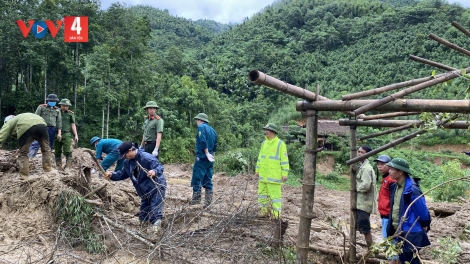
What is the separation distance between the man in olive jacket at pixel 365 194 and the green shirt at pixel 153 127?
128 inches

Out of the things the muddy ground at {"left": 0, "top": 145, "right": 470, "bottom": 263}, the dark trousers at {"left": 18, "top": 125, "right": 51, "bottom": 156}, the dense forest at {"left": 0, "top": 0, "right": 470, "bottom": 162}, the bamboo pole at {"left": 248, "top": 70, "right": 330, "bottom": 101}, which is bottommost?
the muddy ground at {"left": 0, "top": 145, "right": 470, "bottom": 263}

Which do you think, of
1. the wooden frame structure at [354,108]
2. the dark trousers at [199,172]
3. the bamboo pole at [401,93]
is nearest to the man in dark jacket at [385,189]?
the wooden frame structure at [354,108]

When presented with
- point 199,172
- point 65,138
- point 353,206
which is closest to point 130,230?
point 199,172

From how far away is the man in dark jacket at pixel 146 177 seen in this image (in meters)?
4.34

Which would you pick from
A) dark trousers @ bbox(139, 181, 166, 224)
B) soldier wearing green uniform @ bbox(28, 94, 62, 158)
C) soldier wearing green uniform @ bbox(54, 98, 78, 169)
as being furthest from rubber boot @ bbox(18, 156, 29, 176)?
dark trousers @ bbox(139, 181, 166, 224)

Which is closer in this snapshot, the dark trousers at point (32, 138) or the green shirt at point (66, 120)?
the dark trousers at point (32, 138)

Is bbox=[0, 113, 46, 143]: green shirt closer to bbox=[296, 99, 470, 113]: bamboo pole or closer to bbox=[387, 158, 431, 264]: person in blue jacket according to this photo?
bbox=[296, 99, 470, 113]: bamboo pole

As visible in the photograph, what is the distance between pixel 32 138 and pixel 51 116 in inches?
50.9

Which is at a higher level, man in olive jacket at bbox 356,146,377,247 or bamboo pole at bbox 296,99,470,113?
bamboo pole at bbox 296,99,470,113

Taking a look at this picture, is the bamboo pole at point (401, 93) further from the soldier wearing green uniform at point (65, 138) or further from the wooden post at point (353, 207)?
the soldier wearing green uniform at point (65, 138)

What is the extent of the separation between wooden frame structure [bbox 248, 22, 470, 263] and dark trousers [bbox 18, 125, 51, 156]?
14.0ft

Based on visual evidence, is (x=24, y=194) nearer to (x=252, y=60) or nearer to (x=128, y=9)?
(x=128, y=9)

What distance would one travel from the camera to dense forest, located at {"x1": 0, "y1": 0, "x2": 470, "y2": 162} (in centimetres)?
2117

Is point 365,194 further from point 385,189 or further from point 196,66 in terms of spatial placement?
point 196,66
